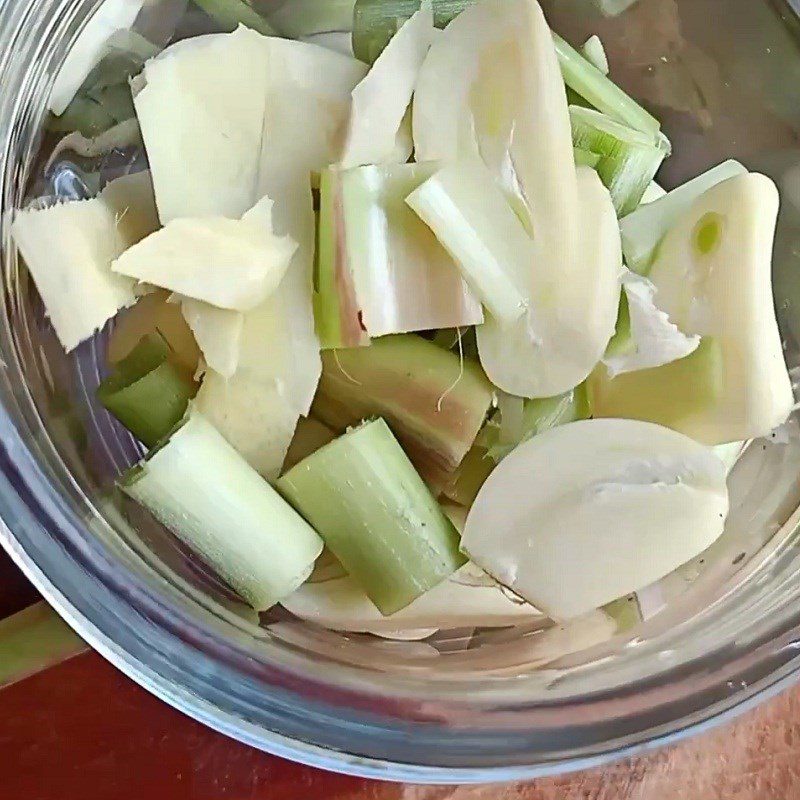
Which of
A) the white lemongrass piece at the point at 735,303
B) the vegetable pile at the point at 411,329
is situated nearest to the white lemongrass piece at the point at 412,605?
the vegetable pile at the point at 411,329

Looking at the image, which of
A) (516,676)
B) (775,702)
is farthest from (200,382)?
(775,702)

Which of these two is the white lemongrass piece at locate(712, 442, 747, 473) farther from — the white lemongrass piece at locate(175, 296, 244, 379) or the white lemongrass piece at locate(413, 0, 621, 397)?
the white lemongrass piece at locate(175, 296, 244, 379)

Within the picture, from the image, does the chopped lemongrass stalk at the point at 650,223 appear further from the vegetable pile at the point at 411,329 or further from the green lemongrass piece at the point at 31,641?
the green lemongrass piece at the point at 31,641

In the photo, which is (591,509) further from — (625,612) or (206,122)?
(206,122)

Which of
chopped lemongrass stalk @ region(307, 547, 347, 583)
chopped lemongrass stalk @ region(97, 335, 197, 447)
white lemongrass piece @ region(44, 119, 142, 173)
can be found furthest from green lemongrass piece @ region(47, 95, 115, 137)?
chopped lemongrass stalk @ region(307, 547, 347, 583)

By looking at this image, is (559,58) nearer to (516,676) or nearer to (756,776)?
(516,676)
